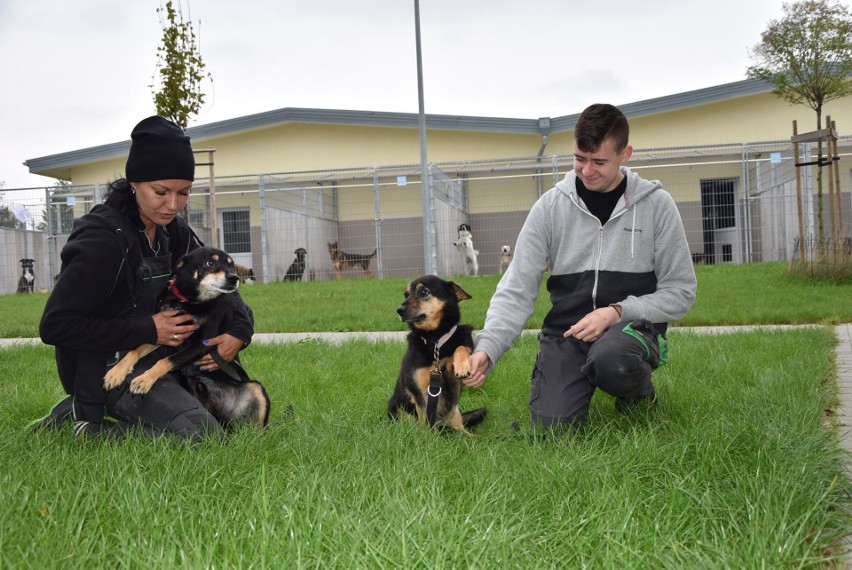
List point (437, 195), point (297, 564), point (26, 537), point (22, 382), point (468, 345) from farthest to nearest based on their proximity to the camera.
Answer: point (437, 195) → point (22, 382) → point (468, 345) → point (26, 537) → point (297, 564)

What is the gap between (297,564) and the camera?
1.80m

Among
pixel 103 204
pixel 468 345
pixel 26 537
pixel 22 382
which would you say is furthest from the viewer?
pixel 22 382

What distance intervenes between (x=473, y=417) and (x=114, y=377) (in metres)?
1.80

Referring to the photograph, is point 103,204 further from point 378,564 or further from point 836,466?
point 836,466

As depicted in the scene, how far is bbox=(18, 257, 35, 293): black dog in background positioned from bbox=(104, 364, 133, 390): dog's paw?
1418 cm

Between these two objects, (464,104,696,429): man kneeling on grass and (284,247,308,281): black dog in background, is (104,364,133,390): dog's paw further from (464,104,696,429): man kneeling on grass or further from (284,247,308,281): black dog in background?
(284,247,308,281): black dog in background

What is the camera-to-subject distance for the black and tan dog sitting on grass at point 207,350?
3363 mm

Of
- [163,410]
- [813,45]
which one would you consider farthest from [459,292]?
[813,45]

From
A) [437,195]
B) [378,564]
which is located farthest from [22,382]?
[437,195]

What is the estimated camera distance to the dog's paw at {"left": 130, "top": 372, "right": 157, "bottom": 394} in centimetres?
323

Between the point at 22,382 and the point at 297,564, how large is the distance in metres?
3.95

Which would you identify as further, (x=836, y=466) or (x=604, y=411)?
(x=604, y=411)

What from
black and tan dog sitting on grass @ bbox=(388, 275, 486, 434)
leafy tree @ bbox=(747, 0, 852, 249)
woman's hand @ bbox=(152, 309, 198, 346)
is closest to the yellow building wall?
leafy tree @ bbox=(747, 0, 852, 249)

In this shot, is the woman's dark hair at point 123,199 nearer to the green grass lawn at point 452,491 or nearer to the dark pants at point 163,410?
the dark pants at point 163,410
